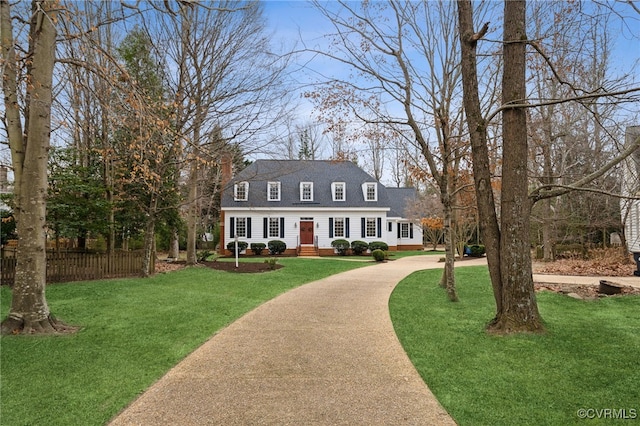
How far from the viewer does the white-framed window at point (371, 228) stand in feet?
97.2

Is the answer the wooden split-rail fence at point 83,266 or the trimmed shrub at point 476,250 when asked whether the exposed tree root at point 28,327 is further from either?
the trimmed shrub at point 476,250

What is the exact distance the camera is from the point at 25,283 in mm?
6590

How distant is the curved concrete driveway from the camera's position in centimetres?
377

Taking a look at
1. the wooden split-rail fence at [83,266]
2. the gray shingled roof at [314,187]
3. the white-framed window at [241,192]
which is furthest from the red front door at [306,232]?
the wooden split-rail fence at [83,266]

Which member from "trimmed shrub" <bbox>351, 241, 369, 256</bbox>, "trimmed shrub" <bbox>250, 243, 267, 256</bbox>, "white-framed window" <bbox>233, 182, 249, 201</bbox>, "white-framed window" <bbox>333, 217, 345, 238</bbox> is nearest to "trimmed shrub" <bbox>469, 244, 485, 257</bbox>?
"trimmed shrub" <bbox>351, 241, 369, 256</bbox>

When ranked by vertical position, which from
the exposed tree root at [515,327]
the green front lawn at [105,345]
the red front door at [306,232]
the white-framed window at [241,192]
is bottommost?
the green front lawn at [105,345]

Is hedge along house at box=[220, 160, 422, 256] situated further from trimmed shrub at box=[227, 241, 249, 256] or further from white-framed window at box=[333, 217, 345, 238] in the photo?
trimmed shrub at box=[227, 241, 249, 256]

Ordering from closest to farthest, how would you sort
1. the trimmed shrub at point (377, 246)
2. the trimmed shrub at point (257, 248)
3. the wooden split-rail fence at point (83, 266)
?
the wooden split-rail fence at point (83, 266)
the trimmed shrub at point (257, 248)
the trimmed shrub at point (377, 246)

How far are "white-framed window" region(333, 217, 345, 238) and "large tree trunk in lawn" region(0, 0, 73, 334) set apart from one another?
23.0 meters

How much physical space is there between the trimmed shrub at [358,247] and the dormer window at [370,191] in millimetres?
3283

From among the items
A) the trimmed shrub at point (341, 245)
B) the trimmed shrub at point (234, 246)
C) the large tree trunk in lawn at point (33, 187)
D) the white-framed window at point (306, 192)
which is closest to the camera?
the large tree trunk in lawn at point (33, 187)

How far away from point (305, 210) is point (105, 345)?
2342cm

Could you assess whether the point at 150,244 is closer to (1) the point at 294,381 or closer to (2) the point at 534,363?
(1) the point at 294,381

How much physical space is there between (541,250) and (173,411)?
80.1 feet
